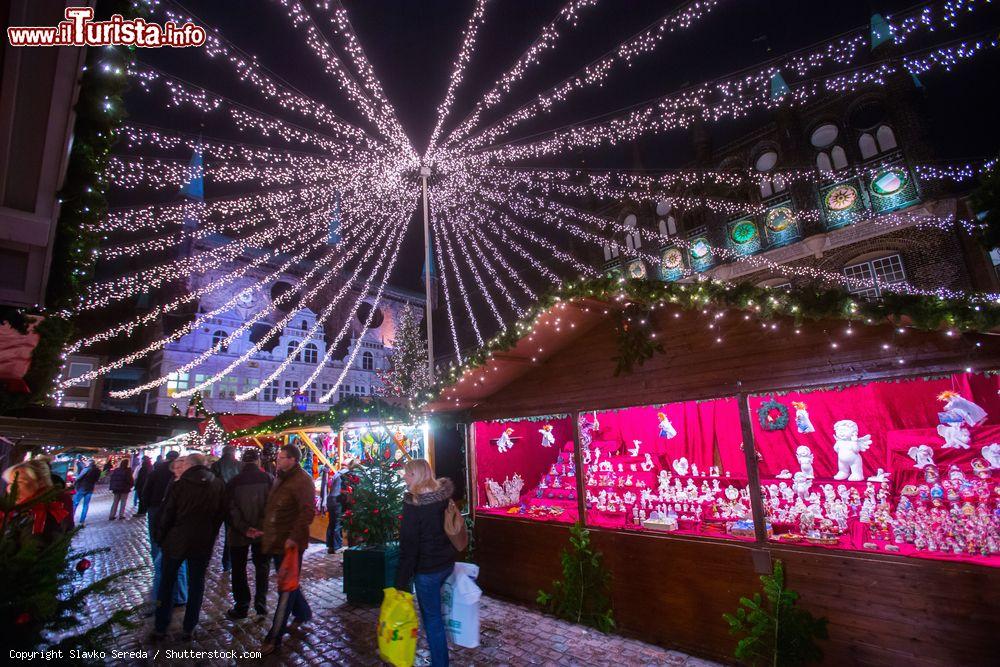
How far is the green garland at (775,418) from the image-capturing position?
5.67 metres

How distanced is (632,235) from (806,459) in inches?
615

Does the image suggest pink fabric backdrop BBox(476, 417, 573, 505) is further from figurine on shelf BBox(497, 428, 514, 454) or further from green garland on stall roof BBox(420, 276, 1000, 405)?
green garland on stall roof BBox(420, 276, 1000, 405)

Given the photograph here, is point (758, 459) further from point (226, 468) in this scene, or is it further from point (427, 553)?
point (226, 468)

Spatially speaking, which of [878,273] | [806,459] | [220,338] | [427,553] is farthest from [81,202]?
[220,338]

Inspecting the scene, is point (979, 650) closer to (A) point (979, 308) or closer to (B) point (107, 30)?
(A) point (979, 308)

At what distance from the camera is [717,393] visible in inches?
185

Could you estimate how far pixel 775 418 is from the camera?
5.70m

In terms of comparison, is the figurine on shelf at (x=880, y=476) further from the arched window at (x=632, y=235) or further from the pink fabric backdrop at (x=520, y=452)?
the arched window at (x=632, y=235)

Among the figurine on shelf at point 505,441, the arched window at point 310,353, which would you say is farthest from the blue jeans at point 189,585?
the arched window at point 310,353

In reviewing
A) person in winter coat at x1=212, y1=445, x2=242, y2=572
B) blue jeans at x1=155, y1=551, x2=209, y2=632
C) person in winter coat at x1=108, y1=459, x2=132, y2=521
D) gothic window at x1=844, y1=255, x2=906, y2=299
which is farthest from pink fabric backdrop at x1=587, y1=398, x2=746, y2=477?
person in winter coat at x1=108, y1=459, x2=132, y2=521

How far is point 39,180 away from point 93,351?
150ft

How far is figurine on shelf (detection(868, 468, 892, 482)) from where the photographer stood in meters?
4.97

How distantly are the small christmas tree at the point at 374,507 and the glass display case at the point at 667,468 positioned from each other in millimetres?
2929

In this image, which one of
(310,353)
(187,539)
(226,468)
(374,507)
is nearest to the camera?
(187,539)
